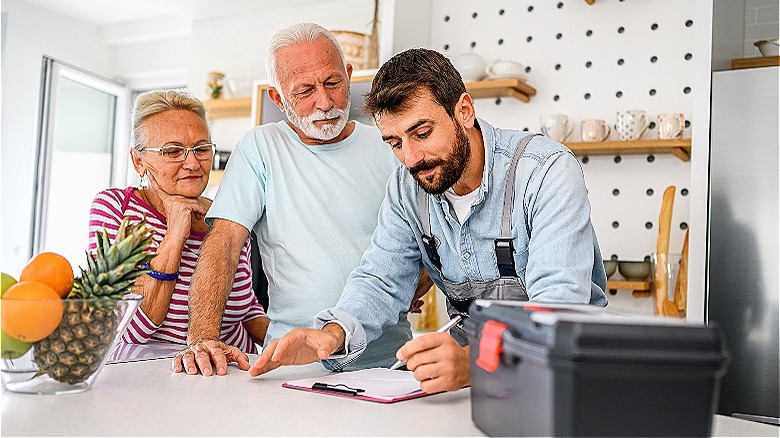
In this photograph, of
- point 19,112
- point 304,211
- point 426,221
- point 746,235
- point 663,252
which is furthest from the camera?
point 19,112

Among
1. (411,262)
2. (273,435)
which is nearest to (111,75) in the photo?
(411,262)

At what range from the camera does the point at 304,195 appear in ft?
6.62

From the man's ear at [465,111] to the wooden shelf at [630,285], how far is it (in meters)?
1.93

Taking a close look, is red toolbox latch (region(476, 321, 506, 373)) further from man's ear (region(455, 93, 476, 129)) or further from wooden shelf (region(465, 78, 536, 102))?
wooden shelf (region(465, 78, 536, 102))

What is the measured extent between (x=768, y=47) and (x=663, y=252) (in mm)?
928

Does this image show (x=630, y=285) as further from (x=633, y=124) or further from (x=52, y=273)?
(x=52, y=273)

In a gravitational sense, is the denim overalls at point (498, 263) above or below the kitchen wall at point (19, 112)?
below

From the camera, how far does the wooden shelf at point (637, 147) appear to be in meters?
3.18

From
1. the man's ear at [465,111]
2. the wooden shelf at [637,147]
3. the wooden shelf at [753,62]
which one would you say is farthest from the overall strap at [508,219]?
the wooden shelf at [753,62]

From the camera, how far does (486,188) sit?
156cm

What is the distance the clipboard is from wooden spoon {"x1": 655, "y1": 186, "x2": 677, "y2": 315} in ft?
6.33

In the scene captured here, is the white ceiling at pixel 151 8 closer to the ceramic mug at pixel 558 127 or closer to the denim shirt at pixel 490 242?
the ceramic mug at pixel 558 127

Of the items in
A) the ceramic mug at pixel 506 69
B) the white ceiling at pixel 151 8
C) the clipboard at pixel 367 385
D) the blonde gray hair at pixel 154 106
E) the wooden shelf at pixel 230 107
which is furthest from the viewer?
the white ceiling at pixel 151 8

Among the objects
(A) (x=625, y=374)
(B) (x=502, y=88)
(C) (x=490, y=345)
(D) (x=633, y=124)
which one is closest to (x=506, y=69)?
(B) (x=502, y=88)
